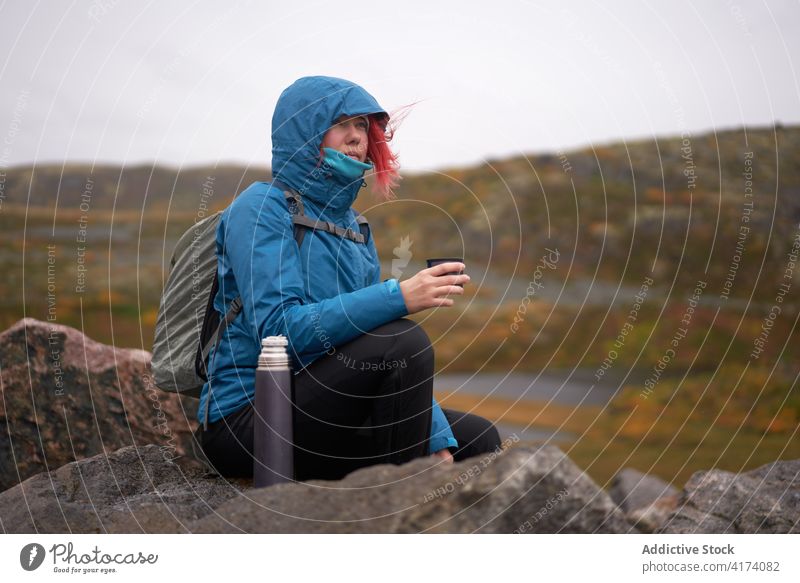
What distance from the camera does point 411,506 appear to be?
7.81 ft

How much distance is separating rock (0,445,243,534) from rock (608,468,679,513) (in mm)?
4393

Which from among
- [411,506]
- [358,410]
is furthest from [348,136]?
[411,506]

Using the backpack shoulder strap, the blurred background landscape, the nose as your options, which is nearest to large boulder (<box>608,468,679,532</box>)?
the blurred background landscape

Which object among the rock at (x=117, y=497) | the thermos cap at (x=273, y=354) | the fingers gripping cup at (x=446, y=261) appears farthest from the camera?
the rock at (x=117, y=497)

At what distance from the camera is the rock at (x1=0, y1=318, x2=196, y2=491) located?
15.8 feet

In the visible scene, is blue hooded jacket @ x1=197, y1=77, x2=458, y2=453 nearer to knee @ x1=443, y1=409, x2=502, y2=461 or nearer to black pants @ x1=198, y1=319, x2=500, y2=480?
black pants @ x1=198, y1=319, x2=500, y2=480

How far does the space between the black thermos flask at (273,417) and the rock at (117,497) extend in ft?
0.52

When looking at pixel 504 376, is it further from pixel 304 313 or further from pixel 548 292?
pixel 304 313

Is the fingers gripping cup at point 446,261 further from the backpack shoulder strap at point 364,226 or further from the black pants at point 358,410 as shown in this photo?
the backpack shoulder strap at point 364,226

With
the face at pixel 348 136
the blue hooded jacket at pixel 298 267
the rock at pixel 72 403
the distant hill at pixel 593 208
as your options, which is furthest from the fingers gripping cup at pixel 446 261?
the distant hill at pixel 593 208

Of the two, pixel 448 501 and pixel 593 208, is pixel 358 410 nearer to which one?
pixel 448 501

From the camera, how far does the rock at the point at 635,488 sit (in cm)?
670

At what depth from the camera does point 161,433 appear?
15.8 feet
